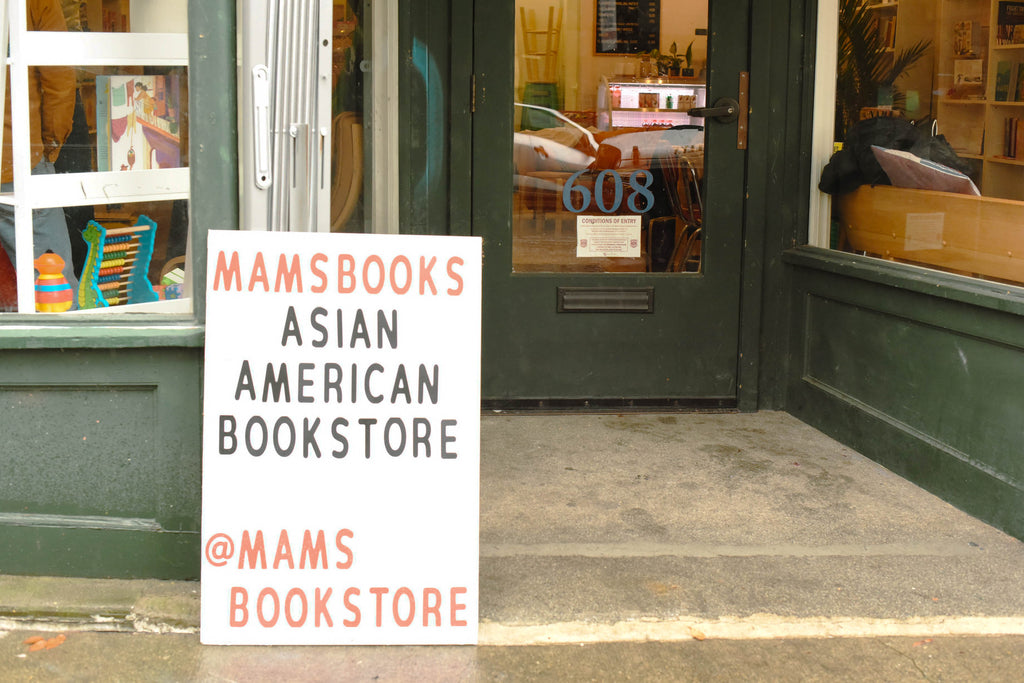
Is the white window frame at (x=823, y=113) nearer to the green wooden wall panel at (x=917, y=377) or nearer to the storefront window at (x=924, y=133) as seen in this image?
the storefront window at (x=924, y=133)

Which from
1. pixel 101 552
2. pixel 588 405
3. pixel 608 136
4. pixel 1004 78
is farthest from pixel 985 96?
pixel 101 552

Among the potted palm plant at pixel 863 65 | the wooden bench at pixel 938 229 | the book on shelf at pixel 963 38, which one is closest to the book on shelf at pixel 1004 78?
the book on shelf at pixel 963 38

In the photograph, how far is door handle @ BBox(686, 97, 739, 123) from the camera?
17.0ft

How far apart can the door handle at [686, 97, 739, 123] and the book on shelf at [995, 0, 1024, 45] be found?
1.28 metres

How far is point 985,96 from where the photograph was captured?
4.21 metres

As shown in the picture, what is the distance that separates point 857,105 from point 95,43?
10.5ft

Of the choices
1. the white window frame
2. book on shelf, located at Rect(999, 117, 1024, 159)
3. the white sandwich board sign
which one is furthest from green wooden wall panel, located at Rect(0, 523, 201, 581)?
the white window frame

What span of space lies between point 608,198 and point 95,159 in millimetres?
2454

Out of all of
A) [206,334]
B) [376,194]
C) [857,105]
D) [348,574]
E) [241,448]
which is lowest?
[348,574]

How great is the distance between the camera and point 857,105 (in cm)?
505

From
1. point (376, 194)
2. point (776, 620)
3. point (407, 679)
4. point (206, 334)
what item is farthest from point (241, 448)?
point (376, 194)

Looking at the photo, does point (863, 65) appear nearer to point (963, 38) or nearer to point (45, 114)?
point (963, 38)

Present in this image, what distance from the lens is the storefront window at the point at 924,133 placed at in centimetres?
415

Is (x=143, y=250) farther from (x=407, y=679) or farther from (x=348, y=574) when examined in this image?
(x=407, y=679)
